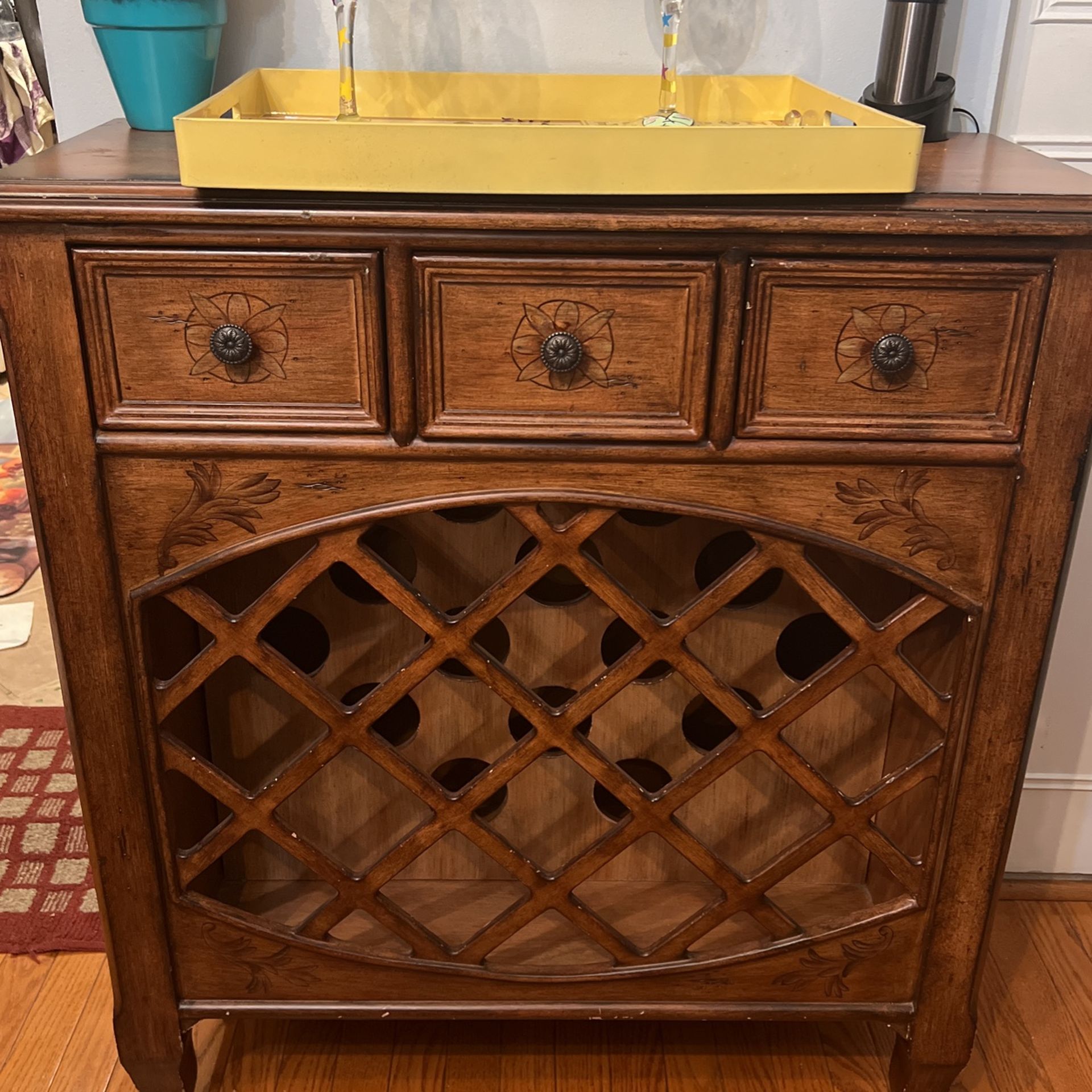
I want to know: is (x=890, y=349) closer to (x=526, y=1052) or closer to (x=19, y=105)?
(x=526, y=1052)

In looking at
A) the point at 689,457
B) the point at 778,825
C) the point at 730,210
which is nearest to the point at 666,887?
the point at 778,825

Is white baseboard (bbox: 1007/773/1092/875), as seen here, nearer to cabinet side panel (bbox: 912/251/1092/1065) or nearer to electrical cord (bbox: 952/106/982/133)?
cabinet side panel (bbox: 912/251/1092/1065)

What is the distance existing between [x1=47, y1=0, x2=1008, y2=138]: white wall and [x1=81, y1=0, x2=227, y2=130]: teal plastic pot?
3.6 inches

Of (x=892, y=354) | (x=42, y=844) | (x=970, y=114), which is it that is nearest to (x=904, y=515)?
(x=892, y=354)

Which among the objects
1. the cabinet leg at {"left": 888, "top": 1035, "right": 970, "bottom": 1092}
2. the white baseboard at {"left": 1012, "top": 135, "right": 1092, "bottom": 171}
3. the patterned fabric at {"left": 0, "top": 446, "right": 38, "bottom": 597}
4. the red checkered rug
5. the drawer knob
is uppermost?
the white baseboard at {"left": 1012, "top": 135, "right": 1092, "bottom": 171}

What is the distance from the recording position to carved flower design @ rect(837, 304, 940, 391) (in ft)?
2.86

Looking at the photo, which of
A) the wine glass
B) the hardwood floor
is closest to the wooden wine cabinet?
the hardwood floor

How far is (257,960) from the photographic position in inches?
43.3

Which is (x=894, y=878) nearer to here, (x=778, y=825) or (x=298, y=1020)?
(x=778, y=825)

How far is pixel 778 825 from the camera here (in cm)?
131

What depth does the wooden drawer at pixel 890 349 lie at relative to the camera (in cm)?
86

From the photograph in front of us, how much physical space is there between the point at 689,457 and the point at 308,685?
40 cm

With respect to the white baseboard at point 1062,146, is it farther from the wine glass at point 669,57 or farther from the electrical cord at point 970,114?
the wine glass at point 669,57

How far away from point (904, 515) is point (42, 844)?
1271 mm
